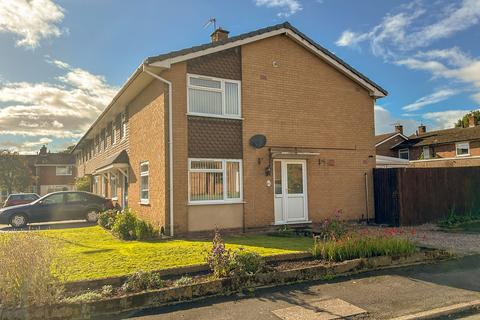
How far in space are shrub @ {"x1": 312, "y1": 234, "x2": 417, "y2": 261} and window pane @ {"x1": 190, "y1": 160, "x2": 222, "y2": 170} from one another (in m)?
4.85

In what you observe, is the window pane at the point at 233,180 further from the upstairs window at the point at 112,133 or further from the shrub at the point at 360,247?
the upstairs window at the point at 112,133

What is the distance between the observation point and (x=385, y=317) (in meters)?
5.24

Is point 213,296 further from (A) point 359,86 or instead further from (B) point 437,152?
(B) point 437,152

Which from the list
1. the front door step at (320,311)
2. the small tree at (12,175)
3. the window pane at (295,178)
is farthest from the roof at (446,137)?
the small tree at (12,175)

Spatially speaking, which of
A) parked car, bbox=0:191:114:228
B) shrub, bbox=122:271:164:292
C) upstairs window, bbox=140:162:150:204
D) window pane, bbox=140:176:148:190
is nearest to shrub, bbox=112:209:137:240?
upstairs window, bbox=140:162:150:204

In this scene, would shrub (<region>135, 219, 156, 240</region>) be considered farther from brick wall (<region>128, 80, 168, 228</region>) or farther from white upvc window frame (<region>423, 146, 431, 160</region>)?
white upvc window frame (<region>423, 146, 431, 160</region>)

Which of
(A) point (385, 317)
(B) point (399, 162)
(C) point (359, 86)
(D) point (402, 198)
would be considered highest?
(C) point (359, 86)

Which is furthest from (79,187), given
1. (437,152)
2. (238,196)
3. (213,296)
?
(437,152)

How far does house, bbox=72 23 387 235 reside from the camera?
1169 centimetres

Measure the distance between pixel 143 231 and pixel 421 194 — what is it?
1038cm

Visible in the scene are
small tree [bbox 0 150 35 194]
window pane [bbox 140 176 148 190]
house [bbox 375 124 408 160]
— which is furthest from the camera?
small tree [bbox 0 150 35 194]

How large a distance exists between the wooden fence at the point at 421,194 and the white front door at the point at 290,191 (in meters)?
3.28

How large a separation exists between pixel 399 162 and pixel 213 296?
17.3m

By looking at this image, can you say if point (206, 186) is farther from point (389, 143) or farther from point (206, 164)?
point (389, 143)
